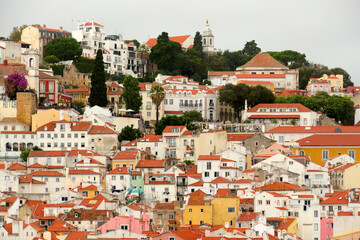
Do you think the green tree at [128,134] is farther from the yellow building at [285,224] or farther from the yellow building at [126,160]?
the yellow building at [285,224]

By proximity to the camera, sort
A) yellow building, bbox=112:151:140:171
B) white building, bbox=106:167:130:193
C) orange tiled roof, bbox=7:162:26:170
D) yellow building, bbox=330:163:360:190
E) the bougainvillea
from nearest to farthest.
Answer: white building, bbox=106:167:130:193 < yellow building, bbox=330:163:360:190 < yellow building, bbox=112:151:140:171 < orange tiled roof, bbox=7:162:26:170 < the bougainvillea

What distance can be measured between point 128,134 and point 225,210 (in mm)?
21141

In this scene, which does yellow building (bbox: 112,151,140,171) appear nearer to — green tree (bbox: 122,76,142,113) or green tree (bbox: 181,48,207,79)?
green tree (bbox: 122,76,142,113)

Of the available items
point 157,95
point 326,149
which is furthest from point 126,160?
point 326,149

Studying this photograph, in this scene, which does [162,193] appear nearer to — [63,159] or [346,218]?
[63,159]

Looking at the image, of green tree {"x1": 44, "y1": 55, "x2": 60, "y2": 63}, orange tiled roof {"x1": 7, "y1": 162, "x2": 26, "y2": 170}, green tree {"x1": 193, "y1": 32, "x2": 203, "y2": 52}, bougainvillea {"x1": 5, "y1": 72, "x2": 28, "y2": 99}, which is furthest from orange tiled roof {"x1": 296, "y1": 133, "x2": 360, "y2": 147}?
green tree {"x1": 193, "y1": 32, "x2": 203, "y2": 52}

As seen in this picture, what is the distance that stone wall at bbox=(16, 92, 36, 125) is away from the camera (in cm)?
9050

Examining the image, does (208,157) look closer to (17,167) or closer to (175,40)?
(17,167)

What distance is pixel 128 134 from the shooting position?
294 feet

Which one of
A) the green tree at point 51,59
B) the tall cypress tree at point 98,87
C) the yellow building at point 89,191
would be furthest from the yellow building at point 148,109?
the yellow building at point 89,191

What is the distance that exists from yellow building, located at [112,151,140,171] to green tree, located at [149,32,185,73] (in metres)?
41.3

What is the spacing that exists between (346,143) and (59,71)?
3959cm

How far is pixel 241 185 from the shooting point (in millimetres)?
76125

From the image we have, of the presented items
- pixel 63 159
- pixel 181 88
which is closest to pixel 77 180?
pixel 63 159
